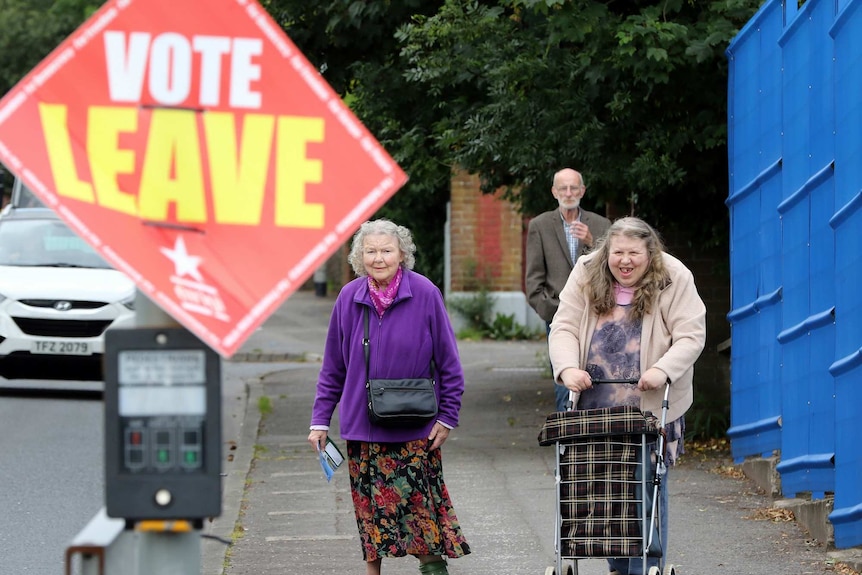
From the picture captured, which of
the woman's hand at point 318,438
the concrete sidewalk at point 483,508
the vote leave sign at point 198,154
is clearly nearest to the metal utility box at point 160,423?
the vote leave sign at point 198,154

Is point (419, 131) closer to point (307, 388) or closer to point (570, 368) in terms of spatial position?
point (307, 388)

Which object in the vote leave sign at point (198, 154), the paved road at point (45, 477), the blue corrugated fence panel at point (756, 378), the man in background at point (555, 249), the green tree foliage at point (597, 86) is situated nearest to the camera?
the vote leave sign at point (198, 154)

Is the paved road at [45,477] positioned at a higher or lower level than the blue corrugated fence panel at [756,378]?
lower

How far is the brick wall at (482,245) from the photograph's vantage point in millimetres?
25094

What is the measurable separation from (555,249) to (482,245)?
15546mm

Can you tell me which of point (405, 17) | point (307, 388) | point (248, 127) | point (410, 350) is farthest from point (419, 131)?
point (248, 127)

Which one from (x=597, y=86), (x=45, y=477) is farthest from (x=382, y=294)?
(x=45, y=477)

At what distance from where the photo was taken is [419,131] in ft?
41.3

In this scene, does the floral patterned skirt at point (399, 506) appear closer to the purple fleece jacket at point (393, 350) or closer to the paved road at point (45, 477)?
the purple fleece jacket at point (393, 350)

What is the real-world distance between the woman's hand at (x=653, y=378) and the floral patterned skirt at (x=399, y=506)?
3.48 feet

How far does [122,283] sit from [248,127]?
36.2 feet

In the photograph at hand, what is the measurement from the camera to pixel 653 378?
604cm

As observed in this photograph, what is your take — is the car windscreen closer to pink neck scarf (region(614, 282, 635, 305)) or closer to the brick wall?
pink neck scarf (region(614, 282, 635, 305))

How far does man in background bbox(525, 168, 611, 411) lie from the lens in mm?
9438
